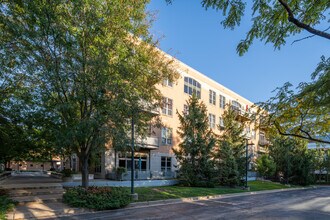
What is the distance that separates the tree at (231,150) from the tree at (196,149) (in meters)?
2.17

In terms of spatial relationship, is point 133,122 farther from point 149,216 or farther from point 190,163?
point 190,163

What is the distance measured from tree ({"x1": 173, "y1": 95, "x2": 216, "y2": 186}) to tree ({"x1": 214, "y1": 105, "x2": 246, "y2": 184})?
217 centimetres

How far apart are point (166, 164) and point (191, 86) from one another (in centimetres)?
1154

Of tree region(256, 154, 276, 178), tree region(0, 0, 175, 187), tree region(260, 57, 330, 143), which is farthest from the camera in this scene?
tree region(256, 154, 276, 178)

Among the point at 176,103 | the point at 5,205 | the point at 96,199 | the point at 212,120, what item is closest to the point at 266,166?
the point at 212,120

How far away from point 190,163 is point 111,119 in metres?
Answer: 15.9

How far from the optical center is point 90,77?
14195mm

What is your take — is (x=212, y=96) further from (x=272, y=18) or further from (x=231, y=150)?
(x=272, y=18)

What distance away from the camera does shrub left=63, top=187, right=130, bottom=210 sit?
14.4 metres

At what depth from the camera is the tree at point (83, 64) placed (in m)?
13.2

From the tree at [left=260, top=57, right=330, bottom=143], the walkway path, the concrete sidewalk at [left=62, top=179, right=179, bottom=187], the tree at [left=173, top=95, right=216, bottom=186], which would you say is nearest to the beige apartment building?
the concrete sidewalk at [left=62, top=179, right=179, bottom=187]

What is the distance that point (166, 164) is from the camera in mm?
35594

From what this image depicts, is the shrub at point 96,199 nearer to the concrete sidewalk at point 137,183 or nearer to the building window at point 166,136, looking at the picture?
the concrete sidewalk at point 137,183

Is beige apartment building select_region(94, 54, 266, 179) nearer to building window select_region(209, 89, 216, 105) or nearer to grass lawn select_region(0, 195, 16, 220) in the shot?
building window select_region(209, 89, 216, 105)
